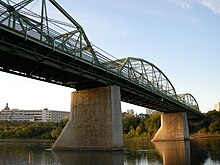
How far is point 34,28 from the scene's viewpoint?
3020cm

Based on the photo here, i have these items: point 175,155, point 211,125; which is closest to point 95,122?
point 175,155

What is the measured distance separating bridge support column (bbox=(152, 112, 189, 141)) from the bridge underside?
4131 centimetres

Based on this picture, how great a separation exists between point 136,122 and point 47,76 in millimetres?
99118

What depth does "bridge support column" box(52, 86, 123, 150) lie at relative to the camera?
43750 millimetres

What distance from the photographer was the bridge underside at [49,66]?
96.8 ft

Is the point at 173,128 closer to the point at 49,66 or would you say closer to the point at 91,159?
the point at 49,66

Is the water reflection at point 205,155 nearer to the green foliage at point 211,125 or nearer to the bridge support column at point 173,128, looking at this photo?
the bridge support column at point 173,128

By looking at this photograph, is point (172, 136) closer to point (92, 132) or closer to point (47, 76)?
point (92, 132)

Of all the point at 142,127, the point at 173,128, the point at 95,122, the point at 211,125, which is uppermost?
the point at 95,122

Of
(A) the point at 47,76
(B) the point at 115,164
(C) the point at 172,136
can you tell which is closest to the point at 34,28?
(A) the point at 47,76

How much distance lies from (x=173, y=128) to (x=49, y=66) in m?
65.4

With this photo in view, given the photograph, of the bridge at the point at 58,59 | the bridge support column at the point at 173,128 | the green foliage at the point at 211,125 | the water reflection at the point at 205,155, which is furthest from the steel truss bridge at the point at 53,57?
the green foliage at the point at 211,125

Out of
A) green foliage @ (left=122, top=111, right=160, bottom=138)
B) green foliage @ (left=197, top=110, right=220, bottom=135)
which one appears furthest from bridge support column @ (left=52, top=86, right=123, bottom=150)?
green foliage @ (left=197, top=110, right=220, bottom=135)

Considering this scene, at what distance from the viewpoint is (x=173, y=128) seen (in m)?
92.4
